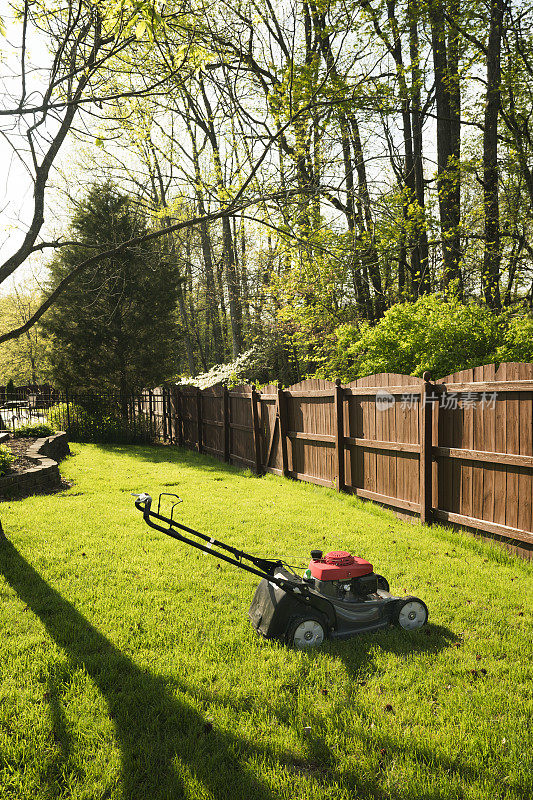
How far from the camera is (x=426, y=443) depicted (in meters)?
6.47

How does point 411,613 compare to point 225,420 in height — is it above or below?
below

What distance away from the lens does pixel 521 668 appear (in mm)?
3357

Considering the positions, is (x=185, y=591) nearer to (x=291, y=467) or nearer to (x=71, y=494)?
(x=71, y=494)

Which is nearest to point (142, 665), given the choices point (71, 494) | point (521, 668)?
point (521, 668)

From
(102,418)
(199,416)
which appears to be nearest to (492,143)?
(199,416)

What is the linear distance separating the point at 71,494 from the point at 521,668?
7169mm

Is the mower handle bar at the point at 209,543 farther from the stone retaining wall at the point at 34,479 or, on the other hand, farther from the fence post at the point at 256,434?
the fence post at the point at 256,434

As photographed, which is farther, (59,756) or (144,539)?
(144,539)

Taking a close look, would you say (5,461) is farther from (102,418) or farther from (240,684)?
(102,418)

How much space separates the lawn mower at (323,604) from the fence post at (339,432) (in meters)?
4.41

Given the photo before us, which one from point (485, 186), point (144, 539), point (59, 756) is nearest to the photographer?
point (59, 756)

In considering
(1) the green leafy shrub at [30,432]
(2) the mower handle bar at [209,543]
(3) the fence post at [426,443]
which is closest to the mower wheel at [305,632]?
(2) the mower handle bar at [209,543]

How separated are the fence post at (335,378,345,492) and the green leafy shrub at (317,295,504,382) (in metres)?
1.04

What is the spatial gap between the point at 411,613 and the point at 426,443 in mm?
2956
